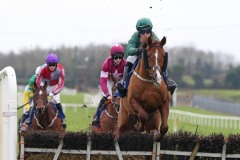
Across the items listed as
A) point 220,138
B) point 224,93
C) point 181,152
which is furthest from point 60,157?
point 224,93

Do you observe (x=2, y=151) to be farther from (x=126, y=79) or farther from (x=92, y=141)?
(x=126, y=79)

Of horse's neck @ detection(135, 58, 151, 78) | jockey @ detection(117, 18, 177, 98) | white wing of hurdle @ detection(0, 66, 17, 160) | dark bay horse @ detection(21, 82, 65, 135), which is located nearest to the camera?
white wing of hurdle @ detection(0, 66, 17, 160)

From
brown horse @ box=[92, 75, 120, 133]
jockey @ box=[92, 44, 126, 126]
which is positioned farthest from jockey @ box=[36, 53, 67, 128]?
brown horse @ box=[92, 75, 120, 133]

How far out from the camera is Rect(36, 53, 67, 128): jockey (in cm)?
1080

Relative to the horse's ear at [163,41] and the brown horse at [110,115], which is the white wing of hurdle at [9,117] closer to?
the horse's ear at [163,41]

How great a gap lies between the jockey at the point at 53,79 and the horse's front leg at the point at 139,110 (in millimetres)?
3389

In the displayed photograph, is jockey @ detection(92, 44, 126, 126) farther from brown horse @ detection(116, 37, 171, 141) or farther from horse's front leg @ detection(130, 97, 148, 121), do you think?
horse's front leg @ detection(130, 97, 148, 121)

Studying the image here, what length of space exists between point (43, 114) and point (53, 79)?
37.5 inches

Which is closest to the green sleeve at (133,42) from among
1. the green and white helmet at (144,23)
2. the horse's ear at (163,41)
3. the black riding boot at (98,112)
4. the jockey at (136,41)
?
the jockey at (136,41)

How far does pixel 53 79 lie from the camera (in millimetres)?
11062

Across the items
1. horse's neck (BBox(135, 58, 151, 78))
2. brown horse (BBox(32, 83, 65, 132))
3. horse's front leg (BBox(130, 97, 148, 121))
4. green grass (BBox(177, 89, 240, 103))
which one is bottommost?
green grass (BBox(177, 89, 240, 103))

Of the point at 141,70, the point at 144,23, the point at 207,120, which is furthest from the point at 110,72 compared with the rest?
the point at 207,120

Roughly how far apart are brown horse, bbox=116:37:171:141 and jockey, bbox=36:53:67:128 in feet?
9.72

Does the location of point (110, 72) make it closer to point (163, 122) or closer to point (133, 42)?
point (133, 42)
